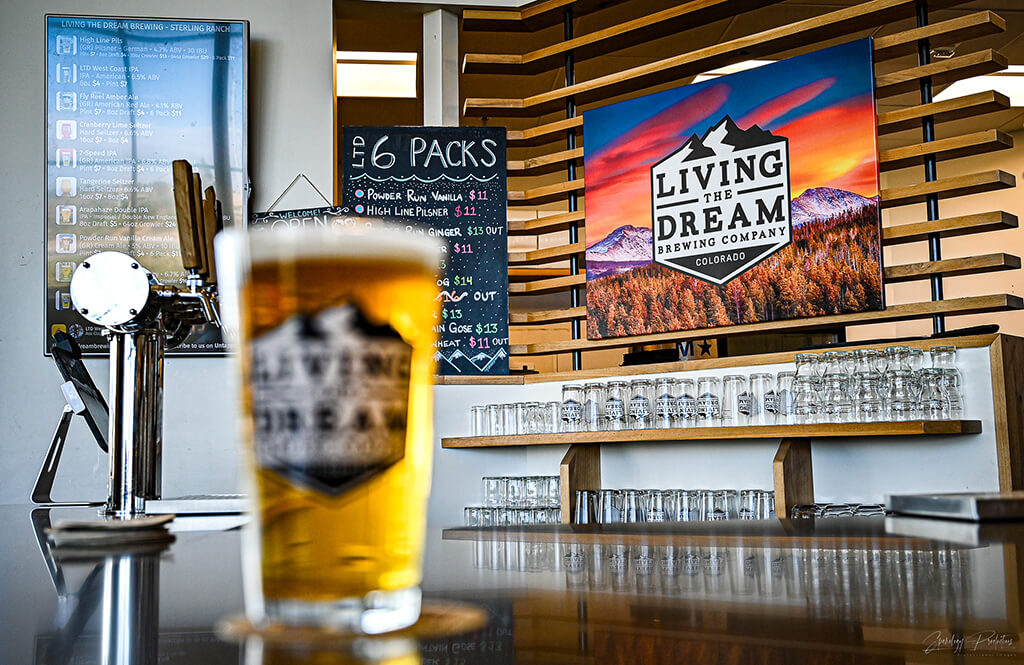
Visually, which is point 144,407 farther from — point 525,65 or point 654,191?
point 525,65

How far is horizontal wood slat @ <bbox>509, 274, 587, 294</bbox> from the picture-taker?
3590 millimetres

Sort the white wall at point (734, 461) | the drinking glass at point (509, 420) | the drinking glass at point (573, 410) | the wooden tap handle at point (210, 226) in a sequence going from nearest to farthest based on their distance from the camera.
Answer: the wooden tap handle at point (210, 226) → the white wall at point (734, 461) → the drinking glass at point (573, 410) → the drinking glass at point (509, 420)

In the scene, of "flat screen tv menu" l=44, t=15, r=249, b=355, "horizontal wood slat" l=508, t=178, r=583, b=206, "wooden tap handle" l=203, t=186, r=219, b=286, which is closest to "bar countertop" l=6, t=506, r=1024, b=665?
"wooden tap handle" l=203, t=186, r=219, b=286

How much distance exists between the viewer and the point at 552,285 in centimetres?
366

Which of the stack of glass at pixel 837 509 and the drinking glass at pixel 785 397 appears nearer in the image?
the stack of glass at pixel 837 509

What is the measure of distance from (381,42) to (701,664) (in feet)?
17.2

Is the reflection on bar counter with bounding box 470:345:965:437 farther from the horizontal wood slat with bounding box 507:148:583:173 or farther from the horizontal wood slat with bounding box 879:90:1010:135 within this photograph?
Result: the horizontal wood slat with bounding box 507:148:583:173

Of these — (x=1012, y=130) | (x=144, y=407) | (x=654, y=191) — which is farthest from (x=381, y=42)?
(x=1012, y=130)

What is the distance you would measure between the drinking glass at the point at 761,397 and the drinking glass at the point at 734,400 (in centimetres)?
2

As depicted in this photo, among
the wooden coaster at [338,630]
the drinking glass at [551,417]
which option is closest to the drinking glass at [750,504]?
the drinking glass at [551,417]

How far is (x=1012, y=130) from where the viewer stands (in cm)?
711

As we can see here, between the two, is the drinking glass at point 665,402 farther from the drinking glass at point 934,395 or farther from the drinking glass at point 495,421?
the drinking glass at point 934,395

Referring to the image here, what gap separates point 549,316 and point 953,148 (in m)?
1.52

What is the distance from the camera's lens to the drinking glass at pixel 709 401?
2.87 meters
